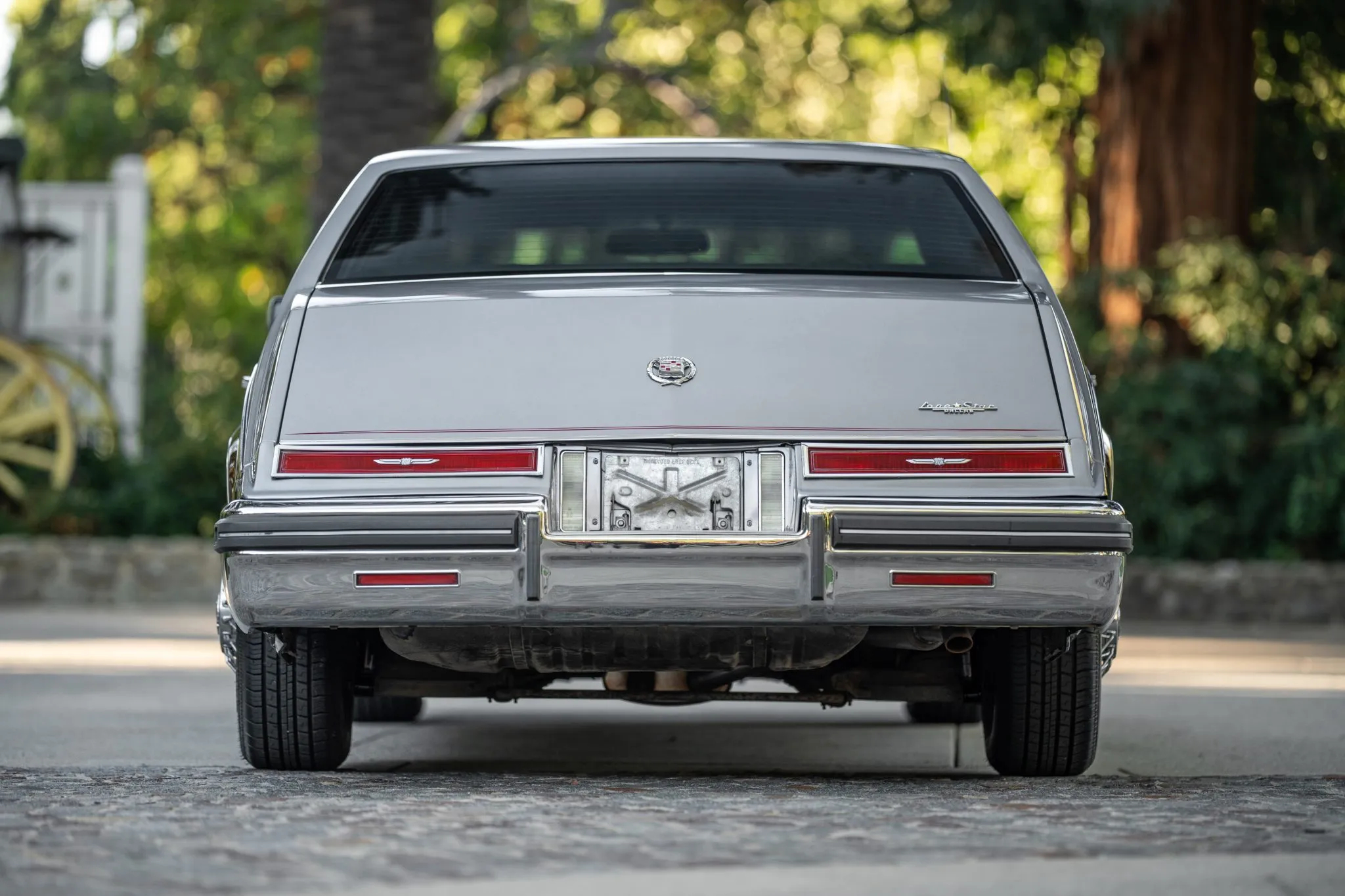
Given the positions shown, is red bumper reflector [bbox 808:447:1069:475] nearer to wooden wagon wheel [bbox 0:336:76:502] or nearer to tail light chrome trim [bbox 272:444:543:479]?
tail light chrome trim [bbox 272:444:543:479]

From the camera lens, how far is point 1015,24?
Result: 14.8m

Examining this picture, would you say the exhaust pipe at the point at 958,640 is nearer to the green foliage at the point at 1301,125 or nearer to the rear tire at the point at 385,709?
the rear tire at the point at 385,709

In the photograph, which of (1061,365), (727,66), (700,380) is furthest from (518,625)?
(727,66)

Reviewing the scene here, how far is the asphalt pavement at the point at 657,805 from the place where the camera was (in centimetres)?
379

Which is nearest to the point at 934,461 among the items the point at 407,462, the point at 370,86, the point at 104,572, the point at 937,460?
the point at 937,460

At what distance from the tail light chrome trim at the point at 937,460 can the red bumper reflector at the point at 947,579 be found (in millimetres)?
240

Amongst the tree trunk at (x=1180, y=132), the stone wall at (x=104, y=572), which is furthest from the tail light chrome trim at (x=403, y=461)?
the tree trunk at (x=1180, y=132)

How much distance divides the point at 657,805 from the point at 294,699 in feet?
3.80

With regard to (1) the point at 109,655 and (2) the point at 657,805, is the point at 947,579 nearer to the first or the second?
(2) the point at 657,805

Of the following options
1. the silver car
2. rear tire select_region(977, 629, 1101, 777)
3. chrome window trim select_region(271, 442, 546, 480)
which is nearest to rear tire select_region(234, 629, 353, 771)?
the silver car

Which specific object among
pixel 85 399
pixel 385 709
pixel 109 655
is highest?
pixel 85 399

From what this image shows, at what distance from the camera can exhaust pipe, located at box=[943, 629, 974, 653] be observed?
523 cm

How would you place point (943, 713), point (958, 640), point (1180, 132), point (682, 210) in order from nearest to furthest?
point (958, 640) → point (682, 210) → point (943, 713) → point (1180, 132)

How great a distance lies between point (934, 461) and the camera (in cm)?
489
